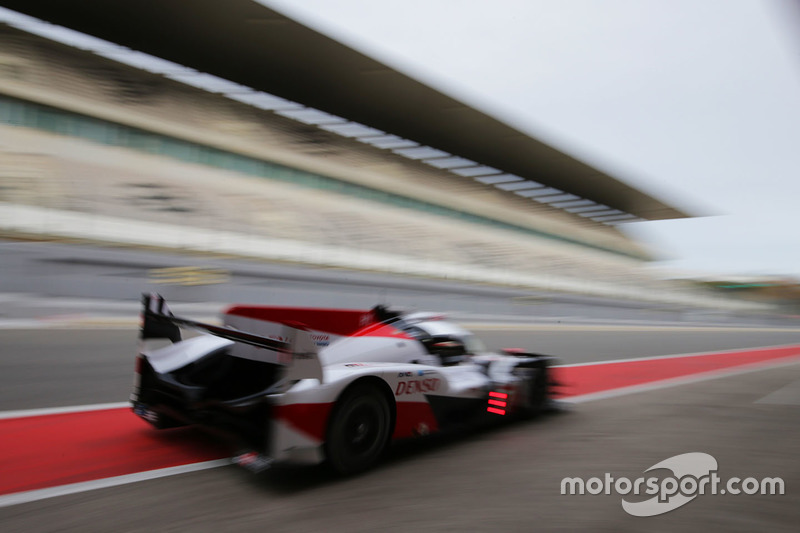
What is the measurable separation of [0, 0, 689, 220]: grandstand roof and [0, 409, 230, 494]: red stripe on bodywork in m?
19.8

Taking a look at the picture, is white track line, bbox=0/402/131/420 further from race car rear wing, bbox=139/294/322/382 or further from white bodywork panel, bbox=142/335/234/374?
race car rear wing, bbox=139/294/322/382

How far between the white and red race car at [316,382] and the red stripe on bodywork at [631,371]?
63.9 inches

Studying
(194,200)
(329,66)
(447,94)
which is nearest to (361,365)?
(194,200)

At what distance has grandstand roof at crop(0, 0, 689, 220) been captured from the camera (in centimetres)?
2095

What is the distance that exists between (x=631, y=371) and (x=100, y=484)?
8.83m

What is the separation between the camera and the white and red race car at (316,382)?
10.6 feet

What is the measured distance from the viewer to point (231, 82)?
82.2 feet

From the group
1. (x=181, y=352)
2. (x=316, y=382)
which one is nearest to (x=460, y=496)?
(x=316, y=382)

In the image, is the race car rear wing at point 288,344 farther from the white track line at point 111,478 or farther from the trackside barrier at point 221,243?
the trackside barrier at point 221,243

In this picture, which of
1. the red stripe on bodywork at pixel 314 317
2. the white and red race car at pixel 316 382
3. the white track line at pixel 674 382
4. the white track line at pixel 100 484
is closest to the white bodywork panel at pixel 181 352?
the white and red race car at pixel 316 382

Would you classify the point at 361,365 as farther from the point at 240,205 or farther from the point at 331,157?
the point at 331,157

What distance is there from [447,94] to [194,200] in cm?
1579

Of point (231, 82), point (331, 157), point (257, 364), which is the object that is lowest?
point (257, 364)

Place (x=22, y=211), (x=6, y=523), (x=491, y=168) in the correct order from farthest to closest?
(x=491, y=168)
(x=22, y=211)
(x=6, y=523)
